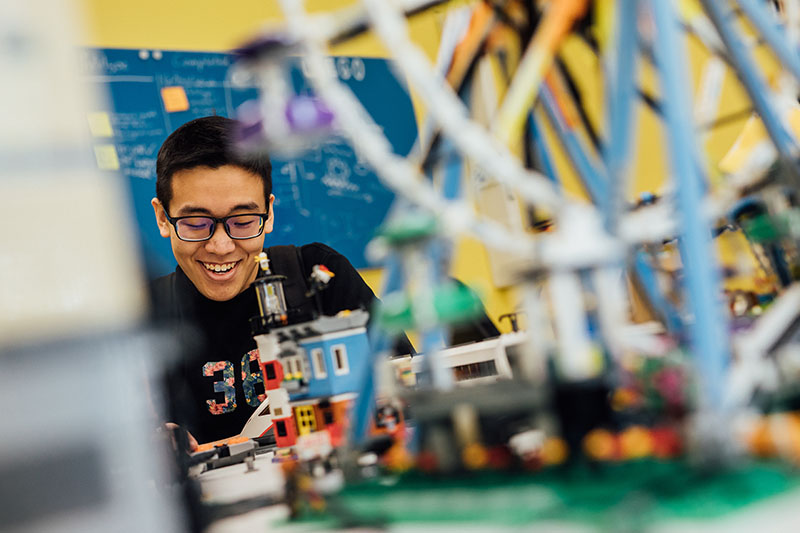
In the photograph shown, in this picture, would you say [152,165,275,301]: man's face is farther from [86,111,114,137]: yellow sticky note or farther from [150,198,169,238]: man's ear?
[86,111,114,137]: yellow sticky note

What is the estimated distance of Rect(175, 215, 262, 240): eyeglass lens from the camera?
95.0 inches

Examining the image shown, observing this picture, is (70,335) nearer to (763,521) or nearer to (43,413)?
Result: (43,413)

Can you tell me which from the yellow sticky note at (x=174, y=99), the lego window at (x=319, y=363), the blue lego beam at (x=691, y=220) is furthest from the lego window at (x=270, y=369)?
the yellow sticky note at (x=174, y=99)

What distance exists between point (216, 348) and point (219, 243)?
39 centimetres

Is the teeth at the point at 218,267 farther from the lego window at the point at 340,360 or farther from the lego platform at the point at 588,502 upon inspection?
the lego platform at the point at 588,502

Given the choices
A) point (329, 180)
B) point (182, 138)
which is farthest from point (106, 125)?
point (329, 180)

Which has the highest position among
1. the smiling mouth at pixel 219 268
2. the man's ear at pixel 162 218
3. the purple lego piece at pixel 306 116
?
the man's ear at pixel 162 218

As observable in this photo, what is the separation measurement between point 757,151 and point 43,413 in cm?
Result: 133

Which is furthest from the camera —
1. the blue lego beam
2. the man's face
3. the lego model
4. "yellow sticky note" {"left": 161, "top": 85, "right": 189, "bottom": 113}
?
"yellow sticky note" {"left": 161, "top": 85, "right": 189, "bottom": 113}

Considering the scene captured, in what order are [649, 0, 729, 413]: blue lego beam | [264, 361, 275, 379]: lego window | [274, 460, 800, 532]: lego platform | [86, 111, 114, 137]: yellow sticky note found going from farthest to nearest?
[86, 111, 114, 137]: yellow sticky note < [264, 361, 275, 379]: lego window < [649, 0, 729, 413]: blue lego beam < [274, 460, 800, 532]: lego platform

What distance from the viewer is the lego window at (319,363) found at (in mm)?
1606

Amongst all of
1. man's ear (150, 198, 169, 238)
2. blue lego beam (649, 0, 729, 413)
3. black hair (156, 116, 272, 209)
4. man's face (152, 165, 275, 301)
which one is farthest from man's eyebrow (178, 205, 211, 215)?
blue lego beam (649, 0, 729, 413)

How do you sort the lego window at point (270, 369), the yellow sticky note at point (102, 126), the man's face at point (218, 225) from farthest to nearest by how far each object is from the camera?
the yellow sticky note at point (102, 126)
the man's face at point (218, 225)
the lego window at point (270, 369)

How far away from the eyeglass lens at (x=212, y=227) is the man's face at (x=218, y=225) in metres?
0.02
